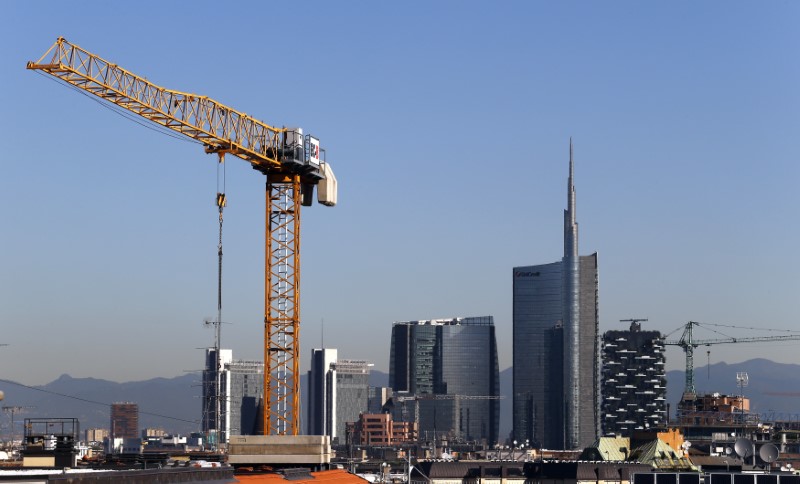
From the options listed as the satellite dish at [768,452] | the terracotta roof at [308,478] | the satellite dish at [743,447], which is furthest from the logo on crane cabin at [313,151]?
the satellite dish at [768,452]

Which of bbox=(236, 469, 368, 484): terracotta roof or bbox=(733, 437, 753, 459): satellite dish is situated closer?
bbox=(236, 469, 368, 484): terracotta roof

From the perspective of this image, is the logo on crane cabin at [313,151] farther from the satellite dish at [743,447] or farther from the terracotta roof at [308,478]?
the satellite dish at [743,447]

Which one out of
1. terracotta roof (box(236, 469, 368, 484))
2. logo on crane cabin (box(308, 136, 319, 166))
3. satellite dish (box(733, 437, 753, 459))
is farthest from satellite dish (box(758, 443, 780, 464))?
logo on crane cabin (box(308, 136, 319, 166))

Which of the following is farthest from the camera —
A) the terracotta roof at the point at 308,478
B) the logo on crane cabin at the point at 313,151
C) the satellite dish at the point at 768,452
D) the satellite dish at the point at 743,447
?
the logo on crane cabin at the point at 313,151

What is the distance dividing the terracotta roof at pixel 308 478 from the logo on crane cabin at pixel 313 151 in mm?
40105

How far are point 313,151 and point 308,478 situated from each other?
53.5 metres

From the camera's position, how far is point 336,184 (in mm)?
174000

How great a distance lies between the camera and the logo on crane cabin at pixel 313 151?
167 meters

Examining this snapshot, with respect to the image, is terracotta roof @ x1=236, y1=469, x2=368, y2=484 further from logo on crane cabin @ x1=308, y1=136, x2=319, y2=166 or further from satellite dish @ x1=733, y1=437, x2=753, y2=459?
logo on crane cabin @ x1=308, y1=136, x2=319, y2=166

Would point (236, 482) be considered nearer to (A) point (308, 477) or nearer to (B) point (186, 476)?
(B) point (186, 476)

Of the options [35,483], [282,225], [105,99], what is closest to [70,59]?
[105,99]

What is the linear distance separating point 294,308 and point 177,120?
24076 mm

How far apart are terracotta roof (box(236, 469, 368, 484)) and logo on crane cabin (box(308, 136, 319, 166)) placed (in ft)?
132

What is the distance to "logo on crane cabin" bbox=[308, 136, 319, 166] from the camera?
548ft
